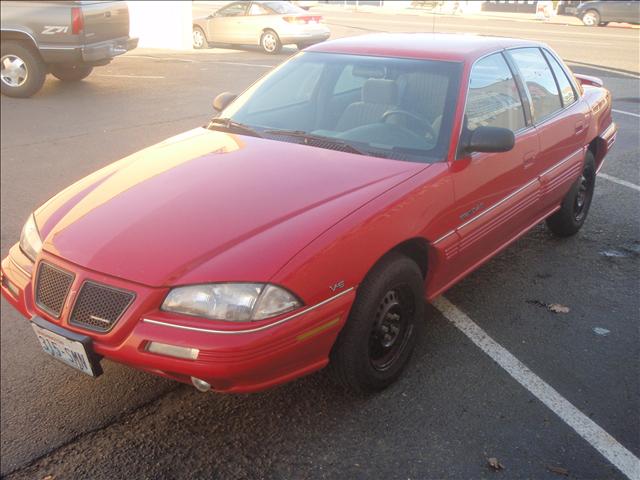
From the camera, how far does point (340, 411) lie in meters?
3.24

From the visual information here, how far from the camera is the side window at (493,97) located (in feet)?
12.9

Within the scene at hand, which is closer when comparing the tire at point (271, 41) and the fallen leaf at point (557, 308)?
the fallen leaf at point (557, 308)

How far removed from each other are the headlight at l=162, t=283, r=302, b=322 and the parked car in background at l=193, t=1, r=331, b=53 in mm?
16373

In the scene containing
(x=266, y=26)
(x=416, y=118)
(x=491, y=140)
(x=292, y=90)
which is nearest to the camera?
(x=491, y=140)

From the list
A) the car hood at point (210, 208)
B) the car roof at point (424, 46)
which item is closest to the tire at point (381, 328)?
the car hood at point (210, 208)

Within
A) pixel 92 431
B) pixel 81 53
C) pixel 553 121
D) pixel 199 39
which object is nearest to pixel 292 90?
pixel 553 121

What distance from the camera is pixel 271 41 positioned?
1839cm

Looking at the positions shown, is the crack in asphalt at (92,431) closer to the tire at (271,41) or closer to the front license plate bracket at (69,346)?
the front license plate bracket at (69,346)

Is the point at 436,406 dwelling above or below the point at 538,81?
below

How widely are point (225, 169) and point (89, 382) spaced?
1.35 m

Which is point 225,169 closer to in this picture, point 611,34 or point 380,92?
point 380,92

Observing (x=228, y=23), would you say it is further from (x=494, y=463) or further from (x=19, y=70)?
(x=494, y=463)

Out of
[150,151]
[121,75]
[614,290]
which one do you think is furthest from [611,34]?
[150,151]

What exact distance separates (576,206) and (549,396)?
2.47m
